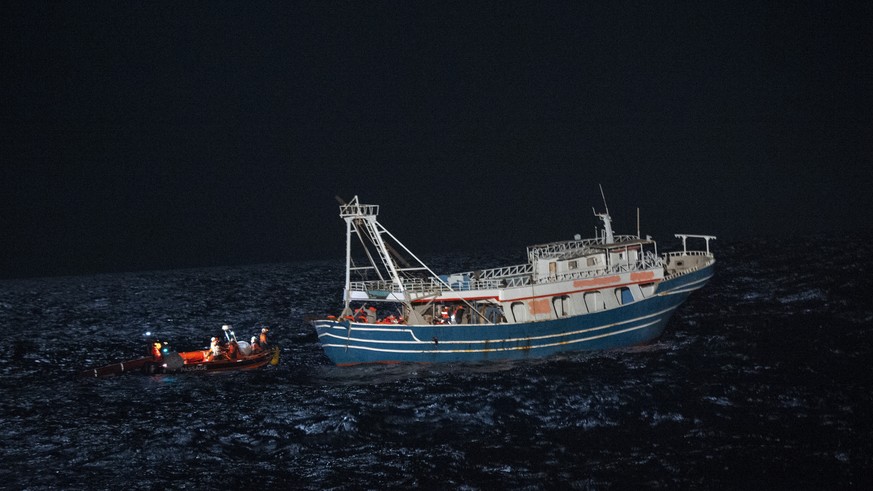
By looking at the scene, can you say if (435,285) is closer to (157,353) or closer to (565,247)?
(565,247)

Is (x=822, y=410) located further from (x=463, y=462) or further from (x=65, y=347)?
(x=65, y=347)

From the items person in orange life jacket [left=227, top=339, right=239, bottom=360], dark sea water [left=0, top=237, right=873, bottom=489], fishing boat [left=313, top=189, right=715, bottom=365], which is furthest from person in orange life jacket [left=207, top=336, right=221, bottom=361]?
fishing boat [left=313, top=189, right=715, bottom=365]

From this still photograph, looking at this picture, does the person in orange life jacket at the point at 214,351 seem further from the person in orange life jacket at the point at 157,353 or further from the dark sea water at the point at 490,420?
the person in orange life jacket at the point at 157,353

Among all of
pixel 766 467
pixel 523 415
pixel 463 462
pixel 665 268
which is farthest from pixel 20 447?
pixel 665 268

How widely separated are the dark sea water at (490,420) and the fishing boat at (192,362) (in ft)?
2.33

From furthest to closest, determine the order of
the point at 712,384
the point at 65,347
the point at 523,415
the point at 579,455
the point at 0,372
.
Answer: the point at 65,347 → the point at 0,372 → the point at 712,384 → the point at 523,415 → the point at 579,455

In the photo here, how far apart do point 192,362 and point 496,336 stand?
61.0ft

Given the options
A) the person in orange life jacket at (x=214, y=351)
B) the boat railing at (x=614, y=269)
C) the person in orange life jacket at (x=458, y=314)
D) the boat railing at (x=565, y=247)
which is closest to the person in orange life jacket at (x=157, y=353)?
the person in orange life jacket at (x=214, y=351)

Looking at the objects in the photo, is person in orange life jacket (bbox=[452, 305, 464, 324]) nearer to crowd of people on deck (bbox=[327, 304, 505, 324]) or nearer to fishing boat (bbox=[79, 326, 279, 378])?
crowd of people on deck (bbox=[327, 304, 505, 324])

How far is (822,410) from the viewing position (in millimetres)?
29172

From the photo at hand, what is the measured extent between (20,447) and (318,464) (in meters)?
14.3

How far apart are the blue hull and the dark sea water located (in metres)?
0.86

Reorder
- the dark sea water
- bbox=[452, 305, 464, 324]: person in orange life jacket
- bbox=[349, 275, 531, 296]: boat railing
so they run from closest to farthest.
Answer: the dark sea water
bbox=[349, 275, 531, 296]: boat railing
bbox=[452, 305, 464, 324]: person in orange life jacket

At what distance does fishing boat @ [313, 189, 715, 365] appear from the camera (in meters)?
40.0
